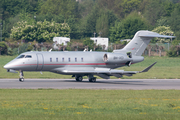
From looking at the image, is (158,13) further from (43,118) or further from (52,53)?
(43,118)

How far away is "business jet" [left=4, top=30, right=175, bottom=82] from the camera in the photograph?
33.3 m

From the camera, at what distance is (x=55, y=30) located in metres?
114

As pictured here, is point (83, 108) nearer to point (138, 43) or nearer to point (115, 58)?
point (115, 58)

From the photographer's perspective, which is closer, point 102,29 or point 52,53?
point 52,53

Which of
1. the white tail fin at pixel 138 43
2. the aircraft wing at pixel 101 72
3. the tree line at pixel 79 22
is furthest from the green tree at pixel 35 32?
the aircraft wing at pixel 101 72

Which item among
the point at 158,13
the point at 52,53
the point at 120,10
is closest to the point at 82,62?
the point at 52,53

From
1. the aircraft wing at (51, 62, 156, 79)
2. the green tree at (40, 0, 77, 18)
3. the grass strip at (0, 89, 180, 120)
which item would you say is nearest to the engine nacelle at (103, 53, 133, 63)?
the aircraft wing at (51, 62, 156, 79)

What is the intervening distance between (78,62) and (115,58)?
3.80m

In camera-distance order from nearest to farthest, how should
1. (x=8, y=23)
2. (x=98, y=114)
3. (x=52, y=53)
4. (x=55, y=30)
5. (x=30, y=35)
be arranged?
1. (x=98, y=114)
2. (x=52, y=53)
3. (x=30, y=35)
4. (x=55, y=30)
5. (x=8, y=23)

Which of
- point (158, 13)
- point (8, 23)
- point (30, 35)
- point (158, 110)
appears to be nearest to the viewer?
point (158, 110)

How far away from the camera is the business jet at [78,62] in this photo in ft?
109

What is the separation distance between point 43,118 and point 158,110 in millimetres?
5489

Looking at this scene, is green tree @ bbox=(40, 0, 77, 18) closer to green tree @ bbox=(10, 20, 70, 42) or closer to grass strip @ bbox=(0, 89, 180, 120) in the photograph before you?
green tree @ bbox=(10, 20, 70, 42)

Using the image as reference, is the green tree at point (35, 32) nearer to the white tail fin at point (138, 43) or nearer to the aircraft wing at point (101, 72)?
the white tail fin at point (138, 43)
